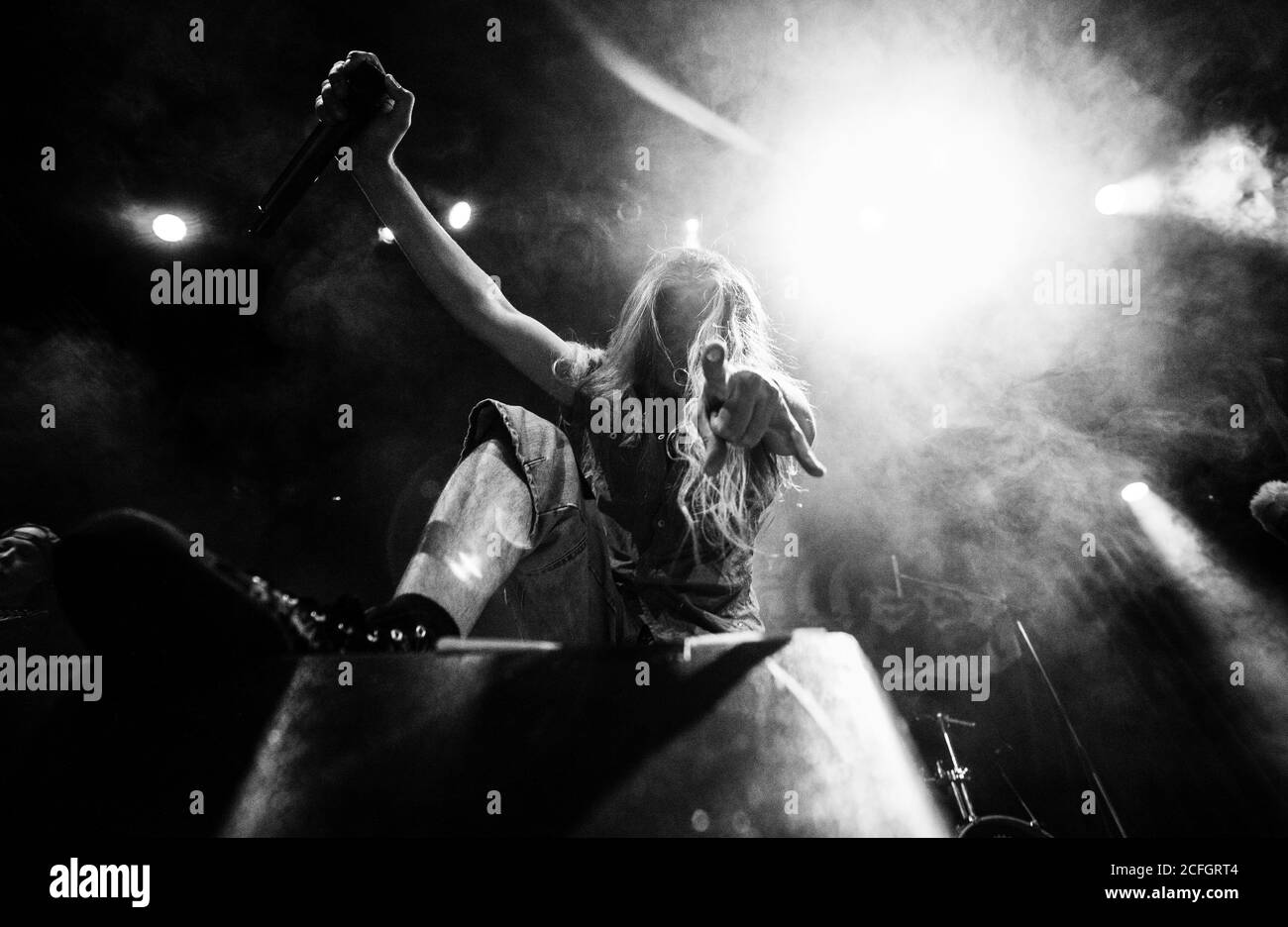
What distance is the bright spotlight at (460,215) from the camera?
1944 millimetres

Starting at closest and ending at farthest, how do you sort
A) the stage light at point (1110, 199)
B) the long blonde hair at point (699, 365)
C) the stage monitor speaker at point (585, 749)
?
the stage monitor speaker at point (585, 749)
the long blonde hair at point (699, 365)
the stage light at point (1110, 199)

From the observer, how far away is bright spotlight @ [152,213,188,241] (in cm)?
183

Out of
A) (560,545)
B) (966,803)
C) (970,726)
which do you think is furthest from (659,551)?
(970,726)

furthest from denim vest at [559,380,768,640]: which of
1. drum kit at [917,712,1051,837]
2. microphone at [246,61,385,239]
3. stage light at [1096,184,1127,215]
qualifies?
stage light at [1096,184,1127,215]

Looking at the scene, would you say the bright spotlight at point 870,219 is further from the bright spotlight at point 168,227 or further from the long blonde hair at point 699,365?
the bright spotlight at point 168,227

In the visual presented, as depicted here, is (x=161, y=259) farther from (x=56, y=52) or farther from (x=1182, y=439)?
(x=1182, y=439)

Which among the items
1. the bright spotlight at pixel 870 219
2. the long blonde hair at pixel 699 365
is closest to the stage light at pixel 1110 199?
the bright spotlight at pixel 870 219

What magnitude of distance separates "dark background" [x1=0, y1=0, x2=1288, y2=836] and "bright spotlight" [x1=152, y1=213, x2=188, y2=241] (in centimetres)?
2

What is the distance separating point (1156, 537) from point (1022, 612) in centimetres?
40

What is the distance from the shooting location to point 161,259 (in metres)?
1.85

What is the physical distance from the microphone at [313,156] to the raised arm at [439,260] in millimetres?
212

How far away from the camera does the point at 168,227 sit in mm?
1845

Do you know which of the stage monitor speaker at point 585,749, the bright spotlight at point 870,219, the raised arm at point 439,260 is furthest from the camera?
the bright spotlight at point 870,219

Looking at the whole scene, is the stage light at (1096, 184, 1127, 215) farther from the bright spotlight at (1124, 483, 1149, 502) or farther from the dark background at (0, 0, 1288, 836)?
the bright spotlight at (1124, 483, 1149, 502)
